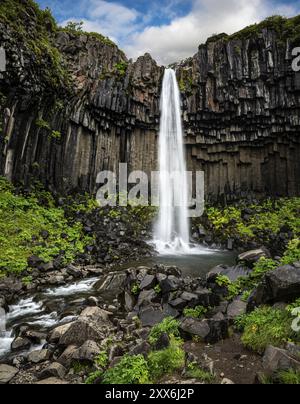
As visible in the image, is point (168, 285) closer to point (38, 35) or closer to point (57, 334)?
point (57, 334)

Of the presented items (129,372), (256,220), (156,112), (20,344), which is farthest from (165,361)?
(156,112)

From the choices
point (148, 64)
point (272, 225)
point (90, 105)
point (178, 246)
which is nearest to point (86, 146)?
point (90, 105)

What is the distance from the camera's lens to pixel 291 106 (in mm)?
26797

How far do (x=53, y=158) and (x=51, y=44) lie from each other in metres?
9.89

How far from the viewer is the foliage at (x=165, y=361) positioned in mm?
4969

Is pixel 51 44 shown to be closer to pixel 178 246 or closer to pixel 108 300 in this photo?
pixel 178 246

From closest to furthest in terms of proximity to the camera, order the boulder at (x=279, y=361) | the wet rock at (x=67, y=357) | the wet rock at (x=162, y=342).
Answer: the boulder at (x=279, y=361) < the wet rock at (x=162, y=342) < the wet rock at (x=67, y=357)

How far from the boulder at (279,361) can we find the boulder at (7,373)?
5.01m

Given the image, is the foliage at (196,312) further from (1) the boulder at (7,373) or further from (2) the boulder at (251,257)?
(1) the boulder at (7,373)

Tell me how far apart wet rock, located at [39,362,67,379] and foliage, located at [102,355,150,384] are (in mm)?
1178

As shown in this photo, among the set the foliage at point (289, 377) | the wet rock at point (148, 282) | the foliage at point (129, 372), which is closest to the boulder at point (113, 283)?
the wet rock at point (148, 282)

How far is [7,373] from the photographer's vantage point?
5.91 m

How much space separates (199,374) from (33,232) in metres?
13.8
